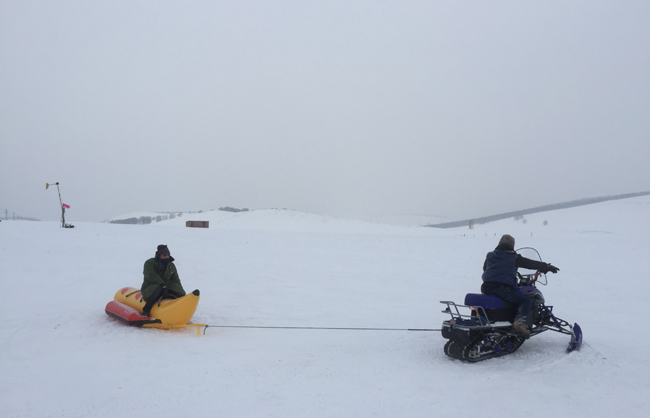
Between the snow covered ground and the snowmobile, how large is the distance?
0.20 meters

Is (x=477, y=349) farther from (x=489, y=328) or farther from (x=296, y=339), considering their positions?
(x=296, y=339)

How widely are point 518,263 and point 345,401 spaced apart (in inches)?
147

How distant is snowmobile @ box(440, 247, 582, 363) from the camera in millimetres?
6133

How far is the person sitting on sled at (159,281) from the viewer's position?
783cm

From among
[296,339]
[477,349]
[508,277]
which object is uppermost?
[508,277]

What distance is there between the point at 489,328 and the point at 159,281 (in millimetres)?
5798

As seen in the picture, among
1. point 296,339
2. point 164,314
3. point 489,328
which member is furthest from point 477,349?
point 164,314

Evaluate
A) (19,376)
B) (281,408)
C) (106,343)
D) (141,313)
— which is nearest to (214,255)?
(141,313)

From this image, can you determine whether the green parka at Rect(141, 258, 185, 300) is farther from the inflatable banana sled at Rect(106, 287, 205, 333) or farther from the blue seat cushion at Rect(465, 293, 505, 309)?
the blue seat cushion at Rect(465, 293, 505, 309)

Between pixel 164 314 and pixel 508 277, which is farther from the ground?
pixel 508 277

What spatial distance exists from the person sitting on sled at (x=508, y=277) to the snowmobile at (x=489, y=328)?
132 millimetres

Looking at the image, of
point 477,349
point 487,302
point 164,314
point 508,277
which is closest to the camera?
point 477,349

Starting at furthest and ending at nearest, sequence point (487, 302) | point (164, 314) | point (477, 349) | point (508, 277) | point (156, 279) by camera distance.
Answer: point (156, 279) → point (164, 314) → point (508, 277) → point (487, 302) → point (477, 349)

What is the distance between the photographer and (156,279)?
7.96m
